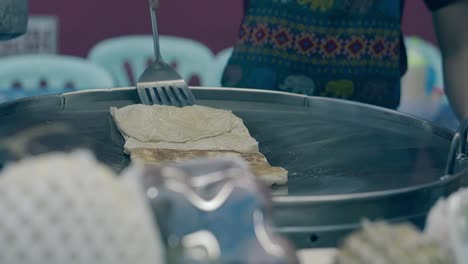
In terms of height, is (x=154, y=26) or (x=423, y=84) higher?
(x=154, y=26)

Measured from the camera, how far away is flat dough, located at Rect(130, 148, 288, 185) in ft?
3.03

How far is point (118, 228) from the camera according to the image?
41 cm

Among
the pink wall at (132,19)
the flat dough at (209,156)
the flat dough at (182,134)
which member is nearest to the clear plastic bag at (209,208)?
the flat dough at (209,156)

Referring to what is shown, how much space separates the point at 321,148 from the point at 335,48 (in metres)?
0.81

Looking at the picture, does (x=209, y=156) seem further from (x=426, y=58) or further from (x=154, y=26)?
(x=426, y=58)

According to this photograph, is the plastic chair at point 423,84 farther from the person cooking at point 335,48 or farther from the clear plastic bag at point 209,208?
the clear plastic bag at point 209,208

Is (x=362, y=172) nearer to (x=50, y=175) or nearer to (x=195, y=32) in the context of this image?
(x=50, y=175)

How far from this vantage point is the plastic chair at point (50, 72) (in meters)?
2.69

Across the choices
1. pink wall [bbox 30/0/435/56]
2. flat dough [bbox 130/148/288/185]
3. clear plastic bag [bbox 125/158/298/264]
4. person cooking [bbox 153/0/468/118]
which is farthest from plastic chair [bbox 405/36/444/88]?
clear plastic bag [bbox 125/158/298/264]

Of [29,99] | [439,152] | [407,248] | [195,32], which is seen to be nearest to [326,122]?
[439,152]

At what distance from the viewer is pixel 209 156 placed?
106 cm

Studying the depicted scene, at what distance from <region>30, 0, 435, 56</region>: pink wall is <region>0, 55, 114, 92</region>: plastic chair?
178 cm

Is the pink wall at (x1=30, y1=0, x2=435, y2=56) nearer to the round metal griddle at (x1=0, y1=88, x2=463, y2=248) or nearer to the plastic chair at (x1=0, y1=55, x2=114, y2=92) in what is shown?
the plastic chair at (x1=0, y1=55, x2=114, y2=92)

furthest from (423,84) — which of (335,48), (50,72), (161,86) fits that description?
(161,86)
